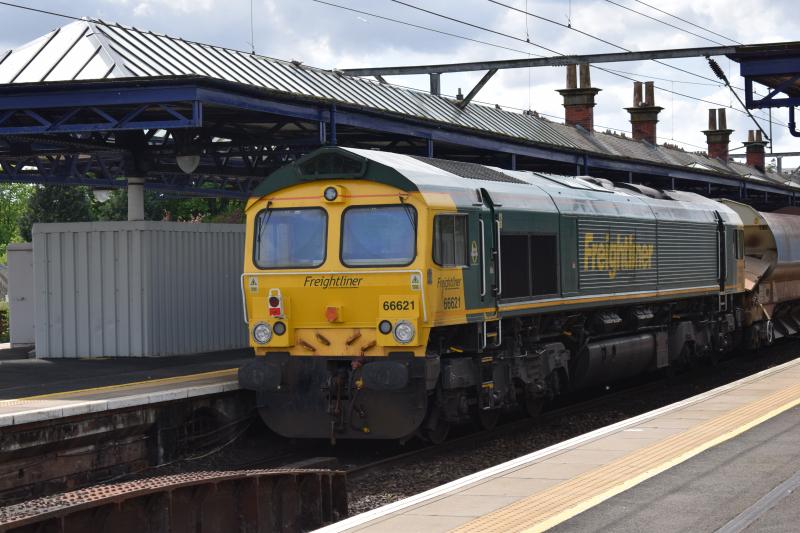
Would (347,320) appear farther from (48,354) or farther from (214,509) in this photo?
(48,354)

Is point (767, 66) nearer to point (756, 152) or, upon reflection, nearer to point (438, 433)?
point (438, 433)

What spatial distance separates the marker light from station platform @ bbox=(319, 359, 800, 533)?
4.37 m

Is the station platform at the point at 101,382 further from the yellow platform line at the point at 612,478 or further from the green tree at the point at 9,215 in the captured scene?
the green tree at the point at 9,215

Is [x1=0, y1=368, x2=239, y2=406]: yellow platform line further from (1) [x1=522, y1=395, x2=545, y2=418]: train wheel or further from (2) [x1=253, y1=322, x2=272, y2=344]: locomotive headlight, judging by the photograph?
(1) [x1=522, y1=395, x2=545, y2=418]: train wheel

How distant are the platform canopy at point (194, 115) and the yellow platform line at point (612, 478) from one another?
894 cm

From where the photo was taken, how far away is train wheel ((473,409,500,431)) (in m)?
16.4

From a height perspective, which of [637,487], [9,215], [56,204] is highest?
[9,215]

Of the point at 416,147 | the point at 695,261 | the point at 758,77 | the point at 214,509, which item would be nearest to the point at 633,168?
the point at 758,77

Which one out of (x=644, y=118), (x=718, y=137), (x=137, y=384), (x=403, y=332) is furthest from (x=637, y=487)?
(x=718, y=137)

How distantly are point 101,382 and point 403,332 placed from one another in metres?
5.02

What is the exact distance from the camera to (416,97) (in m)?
26.3

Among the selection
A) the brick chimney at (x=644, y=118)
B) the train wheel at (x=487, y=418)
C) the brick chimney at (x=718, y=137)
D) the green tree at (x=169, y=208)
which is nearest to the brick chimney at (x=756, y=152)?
the brick chimney at (x=718, y=137)

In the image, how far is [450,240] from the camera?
1458cm

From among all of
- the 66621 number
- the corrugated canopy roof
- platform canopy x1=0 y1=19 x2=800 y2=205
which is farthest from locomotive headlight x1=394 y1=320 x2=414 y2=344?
the corrugated canopy roof
